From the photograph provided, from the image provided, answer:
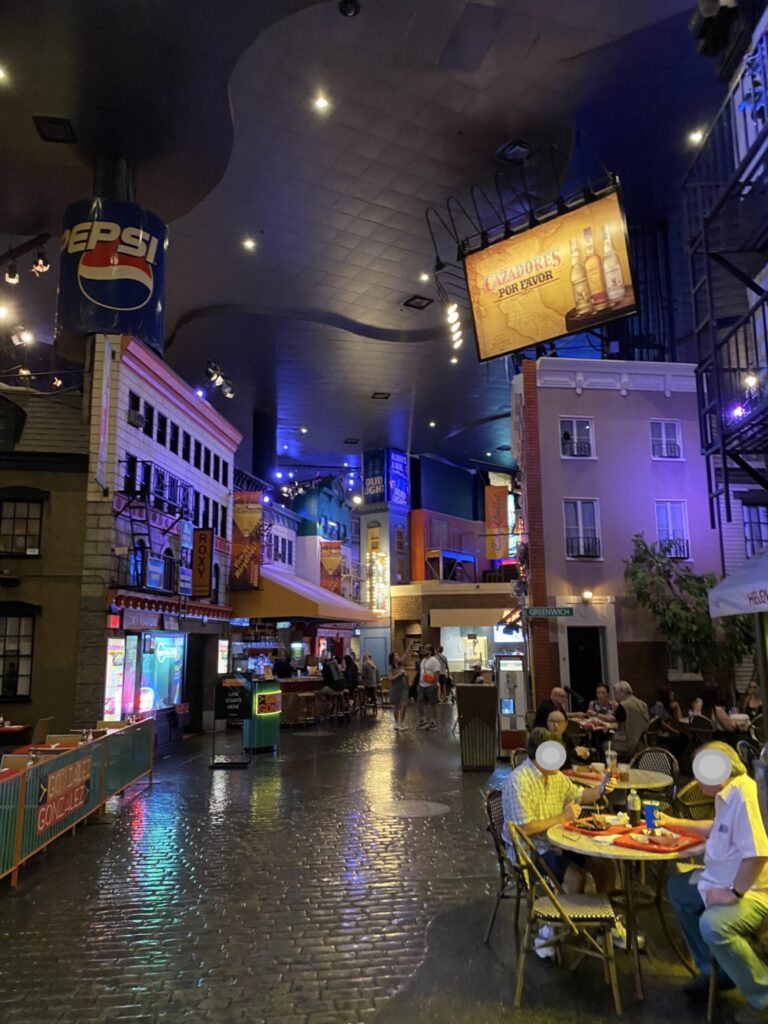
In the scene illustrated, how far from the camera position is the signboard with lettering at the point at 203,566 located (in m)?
17.1

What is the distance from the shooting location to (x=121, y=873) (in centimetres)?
663

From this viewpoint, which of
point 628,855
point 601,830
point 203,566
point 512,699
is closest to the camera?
point 628,855

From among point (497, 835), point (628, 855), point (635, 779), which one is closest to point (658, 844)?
point (628, 855)

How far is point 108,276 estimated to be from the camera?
45.2ft

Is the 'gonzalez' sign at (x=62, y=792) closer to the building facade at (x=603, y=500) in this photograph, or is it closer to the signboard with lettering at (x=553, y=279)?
the signboard with lettering at (x=553, y=279)

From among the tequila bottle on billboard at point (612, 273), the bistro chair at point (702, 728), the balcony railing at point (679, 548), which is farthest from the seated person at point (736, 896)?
the balcony railing at point (679, 548)

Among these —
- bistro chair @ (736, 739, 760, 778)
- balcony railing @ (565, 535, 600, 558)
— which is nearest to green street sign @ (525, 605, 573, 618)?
balcony railing @ (565, 535, 600, 558)

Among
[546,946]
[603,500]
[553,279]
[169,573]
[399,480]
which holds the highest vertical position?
[399,480]

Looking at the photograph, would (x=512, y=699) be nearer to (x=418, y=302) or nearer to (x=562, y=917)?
(x=562, y=917)

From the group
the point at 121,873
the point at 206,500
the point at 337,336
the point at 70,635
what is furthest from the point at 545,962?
the point at 337,336

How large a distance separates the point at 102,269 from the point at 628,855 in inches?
531

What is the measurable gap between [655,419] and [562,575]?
5.03m

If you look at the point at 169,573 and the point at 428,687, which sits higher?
the point at 169,573

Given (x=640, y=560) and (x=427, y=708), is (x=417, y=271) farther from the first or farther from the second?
(x=427, y=708)
